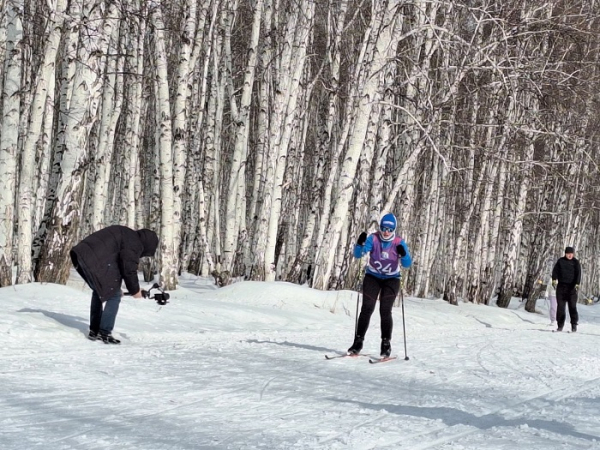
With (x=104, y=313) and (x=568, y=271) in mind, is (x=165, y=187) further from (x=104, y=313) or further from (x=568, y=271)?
(x=568, y=271)

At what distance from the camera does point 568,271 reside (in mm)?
17922

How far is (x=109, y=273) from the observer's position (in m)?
9.22

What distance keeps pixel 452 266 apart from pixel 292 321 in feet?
36.1

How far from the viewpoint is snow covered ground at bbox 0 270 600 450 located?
5117 mm

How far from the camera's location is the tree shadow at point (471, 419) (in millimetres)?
5715

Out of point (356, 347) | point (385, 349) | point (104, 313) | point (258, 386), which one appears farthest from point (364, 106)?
point (258, 386)

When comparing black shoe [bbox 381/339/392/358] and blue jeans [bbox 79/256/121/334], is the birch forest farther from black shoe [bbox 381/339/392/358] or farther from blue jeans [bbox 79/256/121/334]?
blue jeans [bbox 79/256/121/334]

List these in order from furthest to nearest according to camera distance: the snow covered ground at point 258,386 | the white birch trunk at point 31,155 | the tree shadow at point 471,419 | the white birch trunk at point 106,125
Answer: the white birch trunk at point 106,125 < the white birch trunk at point 31,155 < the tree shadow at point 471,419 < the snow covered ground at point 258,386

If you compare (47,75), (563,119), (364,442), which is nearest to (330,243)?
(47,75)

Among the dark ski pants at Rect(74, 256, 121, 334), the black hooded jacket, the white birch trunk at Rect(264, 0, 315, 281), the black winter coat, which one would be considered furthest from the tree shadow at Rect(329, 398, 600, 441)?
the black winter coat

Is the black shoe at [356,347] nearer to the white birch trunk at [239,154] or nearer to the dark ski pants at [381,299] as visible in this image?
the dark ski pants at [381,299]

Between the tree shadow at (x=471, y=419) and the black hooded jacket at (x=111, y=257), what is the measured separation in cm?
371

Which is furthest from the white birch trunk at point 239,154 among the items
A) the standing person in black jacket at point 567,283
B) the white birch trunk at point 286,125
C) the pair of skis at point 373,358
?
the pair of skis at point 373,358

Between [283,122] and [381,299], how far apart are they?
29.1 ft
